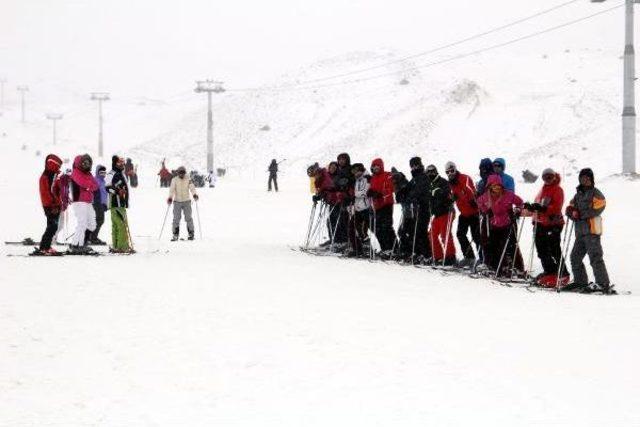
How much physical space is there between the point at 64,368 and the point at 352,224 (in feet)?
33.1

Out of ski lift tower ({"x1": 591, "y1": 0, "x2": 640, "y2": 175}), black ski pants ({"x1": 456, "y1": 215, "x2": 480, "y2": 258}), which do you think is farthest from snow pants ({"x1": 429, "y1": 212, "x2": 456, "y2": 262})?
ski lift tower ({"x1": 591, "y1": 0, "x2": 640, "y2": 175})

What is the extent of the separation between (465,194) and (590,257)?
2657 millimetres

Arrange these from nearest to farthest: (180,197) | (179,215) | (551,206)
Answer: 1. (551,206)
2. (180,197)
3. (179,215)

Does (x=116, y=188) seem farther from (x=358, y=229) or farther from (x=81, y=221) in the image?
(x=358, y=229)

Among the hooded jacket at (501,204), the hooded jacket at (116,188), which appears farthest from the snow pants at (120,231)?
the hooded jacket at (501,204)

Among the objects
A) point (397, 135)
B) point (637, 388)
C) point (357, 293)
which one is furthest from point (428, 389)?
point (397, 135)

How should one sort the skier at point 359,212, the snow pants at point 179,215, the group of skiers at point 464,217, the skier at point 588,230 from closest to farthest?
the skier at point 588,230, the group of skiers at point 464,217, the skier at point 359,212, the snow pants at point 179,215

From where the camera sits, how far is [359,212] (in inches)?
634

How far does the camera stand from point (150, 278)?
11.8 metres

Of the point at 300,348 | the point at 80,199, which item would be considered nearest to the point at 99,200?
the point at 80,199

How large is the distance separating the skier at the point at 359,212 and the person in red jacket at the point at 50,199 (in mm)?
5468

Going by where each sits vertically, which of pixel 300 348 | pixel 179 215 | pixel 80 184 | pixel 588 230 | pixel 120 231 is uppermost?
pixel 80 184

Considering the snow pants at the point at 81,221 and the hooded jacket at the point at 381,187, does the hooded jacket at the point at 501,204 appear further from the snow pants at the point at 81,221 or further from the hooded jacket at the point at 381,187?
the snow pants at the point at 81,221

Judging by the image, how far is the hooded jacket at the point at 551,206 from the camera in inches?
483
